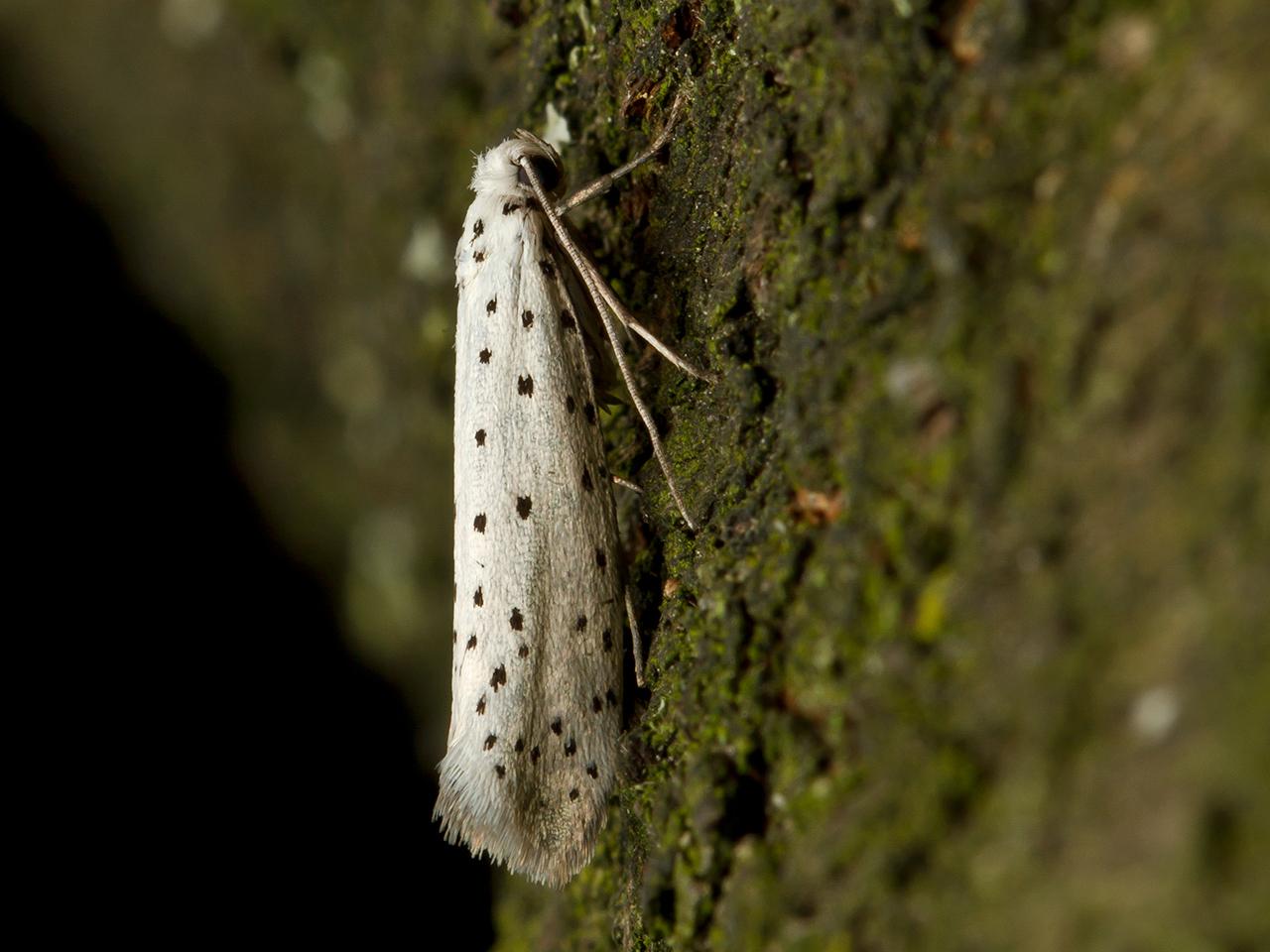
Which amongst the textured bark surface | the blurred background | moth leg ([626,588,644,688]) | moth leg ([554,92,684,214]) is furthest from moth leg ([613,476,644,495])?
the blurred background

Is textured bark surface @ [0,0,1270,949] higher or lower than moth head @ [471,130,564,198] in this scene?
lower

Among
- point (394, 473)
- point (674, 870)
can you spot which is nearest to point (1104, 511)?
point (674, 870)

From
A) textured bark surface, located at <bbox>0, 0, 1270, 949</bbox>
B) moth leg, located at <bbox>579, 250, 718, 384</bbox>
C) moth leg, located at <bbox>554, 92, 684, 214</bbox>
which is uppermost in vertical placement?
moth leg, located at <bbox>554, 92, 684, 214</bbox>

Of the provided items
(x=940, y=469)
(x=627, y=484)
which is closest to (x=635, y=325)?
(x=627, y=484)

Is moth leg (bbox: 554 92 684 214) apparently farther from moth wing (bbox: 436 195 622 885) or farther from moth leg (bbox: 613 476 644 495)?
moth leg (bbox: 613 476 644 495)

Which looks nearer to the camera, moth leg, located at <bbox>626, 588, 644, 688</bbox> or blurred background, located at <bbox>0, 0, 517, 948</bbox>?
moth leg, located at <bbox>626, 588, 644, 688</bbox>

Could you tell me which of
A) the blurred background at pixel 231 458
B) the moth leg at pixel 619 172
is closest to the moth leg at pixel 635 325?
the moth leg at pixel 619 172

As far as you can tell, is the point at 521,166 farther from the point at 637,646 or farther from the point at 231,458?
the point at 231,458

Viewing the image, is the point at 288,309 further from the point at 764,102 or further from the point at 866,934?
the point at 866,934
